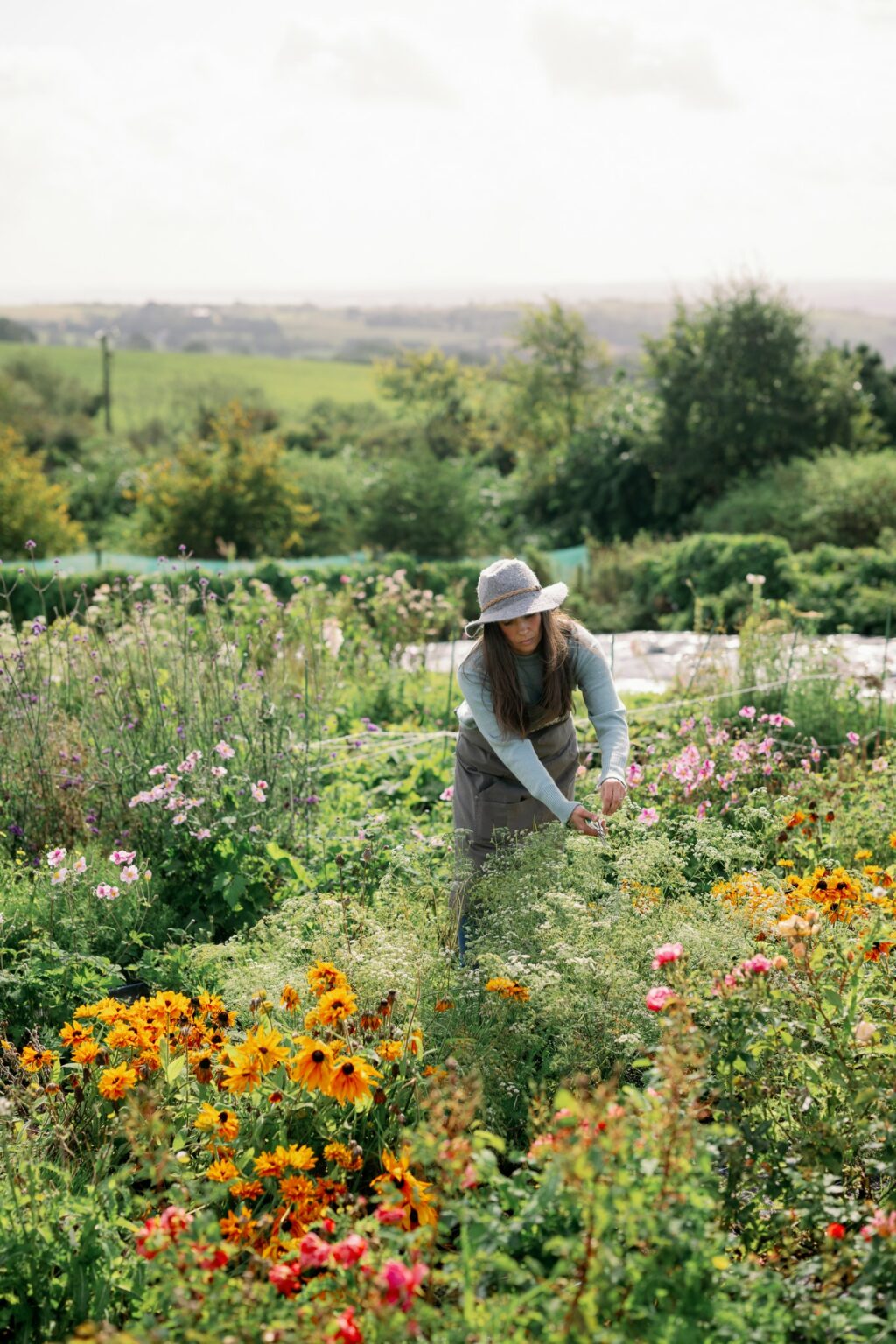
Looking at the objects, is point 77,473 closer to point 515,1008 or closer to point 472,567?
point 472,567

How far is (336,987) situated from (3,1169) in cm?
74

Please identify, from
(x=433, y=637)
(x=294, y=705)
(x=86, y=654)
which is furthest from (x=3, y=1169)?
(x=433, y=637)

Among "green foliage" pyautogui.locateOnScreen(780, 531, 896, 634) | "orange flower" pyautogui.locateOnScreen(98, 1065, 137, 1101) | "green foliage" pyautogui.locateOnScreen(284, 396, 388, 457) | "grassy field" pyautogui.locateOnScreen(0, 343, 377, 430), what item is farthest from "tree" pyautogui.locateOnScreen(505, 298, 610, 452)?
"orange flower" pyautogui.locateOnScreen(98, 1065, 137, 1101)

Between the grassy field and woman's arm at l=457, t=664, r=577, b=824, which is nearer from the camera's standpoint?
woman's arm at l=457, t=664, r=577, b=824

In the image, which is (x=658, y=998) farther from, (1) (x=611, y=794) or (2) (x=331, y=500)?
(2) (x=331, y=500)

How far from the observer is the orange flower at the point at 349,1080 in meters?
2.14

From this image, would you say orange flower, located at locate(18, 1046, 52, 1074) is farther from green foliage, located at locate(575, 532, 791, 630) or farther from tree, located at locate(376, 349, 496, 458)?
tree, located at locate(376, 349, 496, 458)

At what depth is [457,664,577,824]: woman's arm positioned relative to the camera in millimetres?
3174

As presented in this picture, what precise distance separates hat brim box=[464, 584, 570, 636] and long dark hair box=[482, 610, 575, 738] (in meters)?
0.04

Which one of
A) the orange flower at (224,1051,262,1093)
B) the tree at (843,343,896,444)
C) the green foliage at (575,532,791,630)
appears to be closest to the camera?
the orange flower at (224,1051,262,1093)

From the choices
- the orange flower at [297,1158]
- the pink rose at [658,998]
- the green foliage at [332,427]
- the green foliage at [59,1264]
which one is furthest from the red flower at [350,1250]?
the green foliage at [332,427]

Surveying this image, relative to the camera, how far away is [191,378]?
41750mm

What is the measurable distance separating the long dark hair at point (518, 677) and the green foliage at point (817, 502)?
9.51 meters

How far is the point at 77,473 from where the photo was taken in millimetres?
26547
